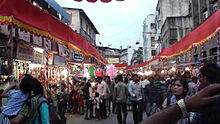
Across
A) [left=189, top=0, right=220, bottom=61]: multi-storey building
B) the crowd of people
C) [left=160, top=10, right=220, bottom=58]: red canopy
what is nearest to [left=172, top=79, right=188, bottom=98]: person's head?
the crowd of people

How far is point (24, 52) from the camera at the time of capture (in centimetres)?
992

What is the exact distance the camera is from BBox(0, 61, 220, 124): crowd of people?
342cm

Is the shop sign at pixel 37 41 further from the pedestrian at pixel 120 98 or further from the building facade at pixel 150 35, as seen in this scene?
the building facade at pixel 150 35

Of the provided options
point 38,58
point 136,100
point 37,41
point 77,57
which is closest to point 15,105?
point 136,100

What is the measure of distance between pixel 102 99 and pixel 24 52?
15.1ft

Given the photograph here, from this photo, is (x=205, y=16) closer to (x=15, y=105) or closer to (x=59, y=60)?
(x=59, y=60)

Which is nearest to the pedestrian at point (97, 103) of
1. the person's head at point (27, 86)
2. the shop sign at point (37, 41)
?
the shop sign at point (37, 41)

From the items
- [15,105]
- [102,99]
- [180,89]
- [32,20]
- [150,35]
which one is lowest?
[102,99]

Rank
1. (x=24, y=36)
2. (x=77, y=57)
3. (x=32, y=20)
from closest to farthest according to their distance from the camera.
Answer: (x=32, y=20) < (x=24, y=36) < (x=77, y=57)

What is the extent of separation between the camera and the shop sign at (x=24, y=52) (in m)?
9.27

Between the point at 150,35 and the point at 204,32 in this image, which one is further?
the point at 150,35

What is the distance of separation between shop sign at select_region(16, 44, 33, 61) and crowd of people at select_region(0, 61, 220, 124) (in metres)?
1.63

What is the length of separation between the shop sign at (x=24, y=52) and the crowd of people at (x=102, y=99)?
64.3 inches

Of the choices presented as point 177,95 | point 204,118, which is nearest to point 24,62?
→ point 177,95
